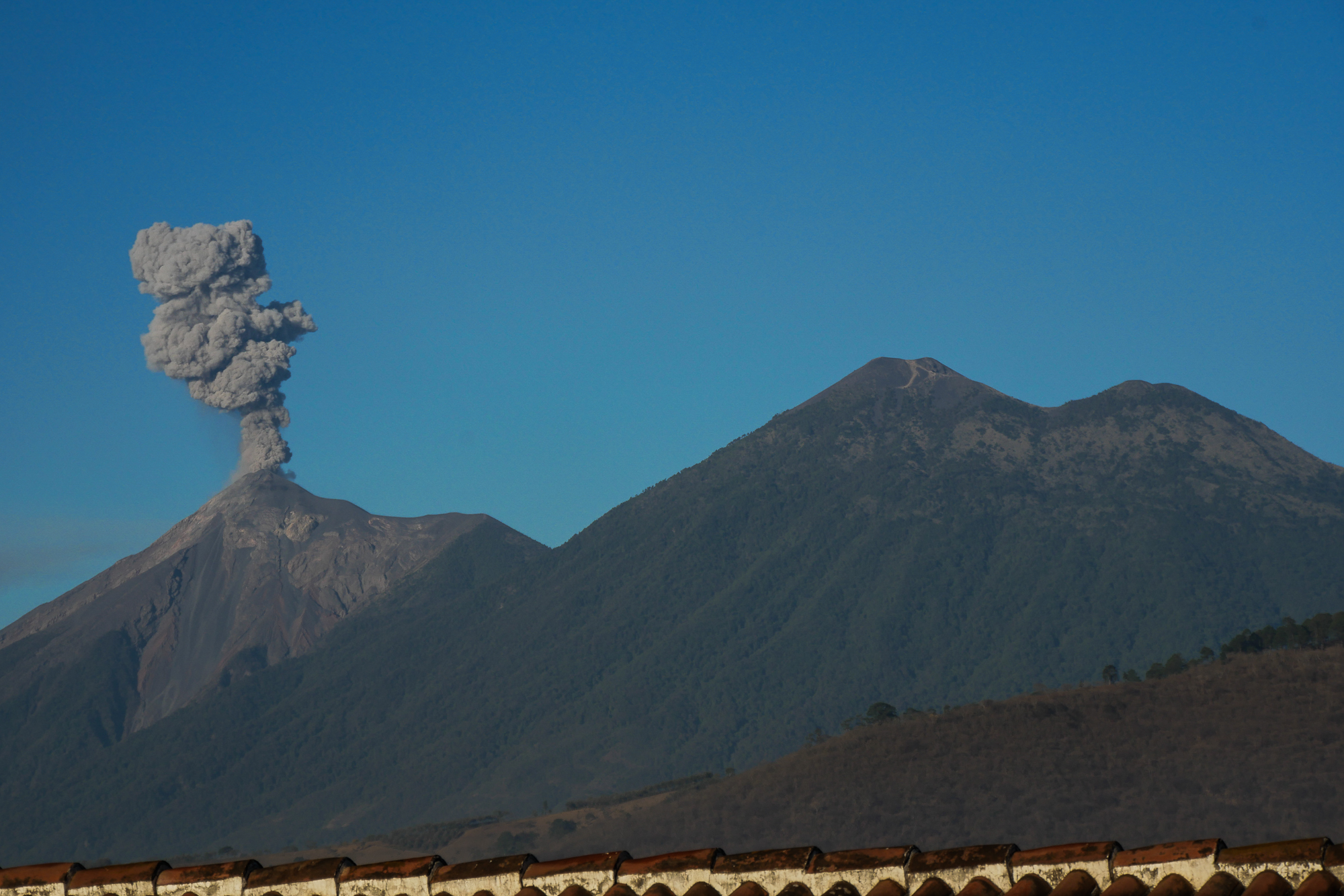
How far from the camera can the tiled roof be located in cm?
859

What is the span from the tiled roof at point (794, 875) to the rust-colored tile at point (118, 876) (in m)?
0.01

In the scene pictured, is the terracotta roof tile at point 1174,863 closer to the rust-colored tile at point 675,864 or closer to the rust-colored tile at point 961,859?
the rust-colored tile at point 961,859

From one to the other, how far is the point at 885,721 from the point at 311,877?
96.9 metres

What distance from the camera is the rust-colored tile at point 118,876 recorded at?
36.2ft

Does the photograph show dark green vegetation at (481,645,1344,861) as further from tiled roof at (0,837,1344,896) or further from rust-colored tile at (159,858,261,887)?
rust-colored tile at (159,858,261,887)

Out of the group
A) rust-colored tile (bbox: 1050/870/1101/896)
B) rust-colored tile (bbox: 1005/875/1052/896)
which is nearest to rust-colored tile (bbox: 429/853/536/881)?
rust-colored tile (bbox: 1005/875/1052/896)

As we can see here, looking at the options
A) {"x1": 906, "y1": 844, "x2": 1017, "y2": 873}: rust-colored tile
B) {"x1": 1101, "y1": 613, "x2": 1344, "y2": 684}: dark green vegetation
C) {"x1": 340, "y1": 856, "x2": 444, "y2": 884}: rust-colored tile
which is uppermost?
{"x1": 1101, "y1": 613, "x2": 1344, "y2": 684}: dark green vegetation

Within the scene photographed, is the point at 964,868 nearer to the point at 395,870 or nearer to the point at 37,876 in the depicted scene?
the point at 395,870

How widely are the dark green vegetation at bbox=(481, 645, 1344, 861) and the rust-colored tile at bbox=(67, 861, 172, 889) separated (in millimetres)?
71107

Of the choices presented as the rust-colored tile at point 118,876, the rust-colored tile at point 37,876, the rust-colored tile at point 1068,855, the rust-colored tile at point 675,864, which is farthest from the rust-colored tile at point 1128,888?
the rust-colored tile at point 37,876

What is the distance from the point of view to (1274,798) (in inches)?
2985

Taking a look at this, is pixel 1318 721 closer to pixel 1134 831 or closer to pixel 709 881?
pixel 1134 831

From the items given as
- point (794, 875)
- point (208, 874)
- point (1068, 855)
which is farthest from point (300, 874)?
point (1068, 855)

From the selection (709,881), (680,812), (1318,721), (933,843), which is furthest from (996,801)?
(709,881)
